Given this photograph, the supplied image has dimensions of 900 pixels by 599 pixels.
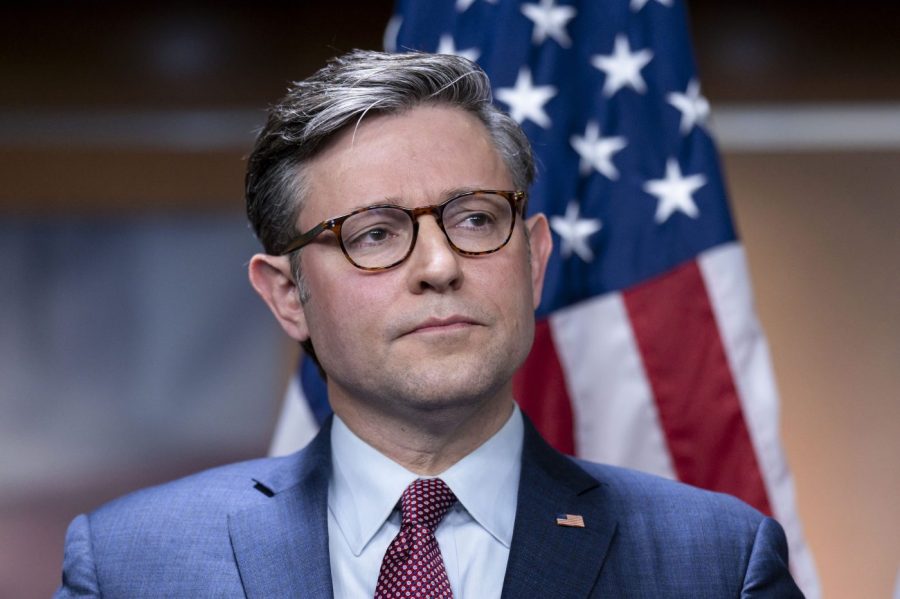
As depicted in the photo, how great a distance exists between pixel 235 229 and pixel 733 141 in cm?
155

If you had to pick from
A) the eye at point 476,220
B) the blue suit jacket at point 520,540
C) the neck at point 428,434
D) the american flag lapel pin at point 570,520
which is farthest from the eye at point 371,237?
the american flag lapel pin at point 570,520

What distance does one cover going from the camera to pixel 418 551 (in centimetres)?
154

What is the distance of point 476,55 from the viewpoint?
2.45 metres

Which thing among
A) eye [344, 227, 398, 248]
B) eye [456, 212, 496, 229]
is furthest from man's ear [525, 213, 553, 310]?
eye [344, 227, 398, 248]

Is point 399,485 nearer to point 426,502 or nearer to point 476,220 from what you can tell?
point 426,502

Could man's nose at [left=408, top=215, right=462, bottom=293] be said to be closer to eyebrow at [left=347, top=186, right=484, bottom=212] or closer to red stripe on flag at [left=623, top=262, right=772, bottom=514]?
eyebrow at [left=347, top=186, right=484, bottom=212]

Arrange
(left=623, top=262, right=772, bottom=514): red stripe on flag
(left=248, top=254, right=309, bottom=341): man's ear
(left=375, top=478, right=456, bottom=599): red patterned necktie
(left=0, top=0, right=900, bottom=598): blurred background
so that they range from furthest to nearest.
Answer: (left=0, top=0, right=900, bottom=598): blurred background < (left=623, top=262, right=772, bottom=514): red stripe on flag < (left=248, top=254, right=309, bottom=341): man's ear < (left=375, top=478, right=456, bottom=599): red patterned necktie

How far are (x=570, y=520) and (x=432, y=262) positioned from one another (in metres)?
0.43

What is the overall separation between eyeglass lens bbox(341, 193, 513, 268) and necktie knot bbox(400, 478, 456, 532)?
32 cm

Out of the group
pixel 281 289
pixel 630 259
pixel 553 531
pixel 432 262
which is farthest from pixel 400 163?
pixel 630 259

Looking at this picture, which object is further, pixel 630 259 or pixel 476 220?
pixel 630 259

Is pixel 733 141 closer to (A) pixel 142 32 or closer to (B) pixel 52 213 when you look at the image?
(A) pixel 142 32

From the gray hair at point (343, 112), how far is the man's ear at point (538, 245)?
Result: 64 mm

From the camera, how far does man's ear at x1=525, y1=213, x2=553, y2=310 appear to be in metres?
1.83
